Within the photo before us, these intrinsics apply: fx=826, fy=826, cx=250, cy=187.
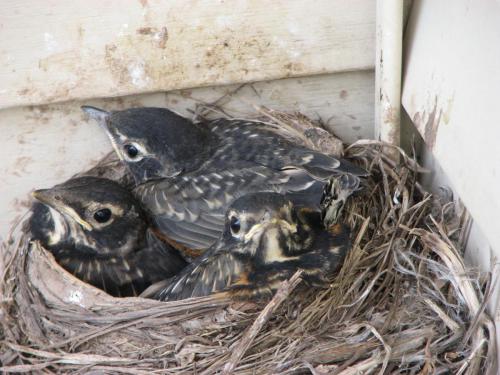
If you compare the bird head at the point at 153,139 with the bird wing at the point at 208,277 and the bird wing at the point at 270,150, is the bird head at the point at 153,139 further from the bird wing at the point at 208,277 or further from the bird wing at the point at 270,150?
the bird wing at the point at 208,277

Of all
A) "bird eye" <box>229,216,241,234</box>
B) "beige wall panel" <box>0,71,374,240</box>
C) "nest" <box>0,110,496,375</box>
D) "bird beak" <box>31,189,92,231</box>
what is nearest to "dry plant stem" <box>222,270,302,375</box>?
"nest" <box>0,110,496,375</box>

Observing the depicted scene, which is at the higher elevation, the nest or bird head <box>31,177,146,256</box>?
bird head <box>31,177,146,256</box>

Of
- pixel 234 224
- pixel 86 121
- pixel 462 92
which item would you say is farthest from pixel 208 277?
pixel 462 92

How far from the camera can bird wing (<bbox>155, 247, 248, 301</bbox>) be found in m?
2.41

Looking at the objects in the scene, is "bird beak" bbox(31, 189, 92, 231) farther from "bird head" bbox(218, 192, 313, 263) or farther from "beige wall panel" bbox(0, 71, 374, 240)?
"bird head" bbox(218, 192, 313, 263)

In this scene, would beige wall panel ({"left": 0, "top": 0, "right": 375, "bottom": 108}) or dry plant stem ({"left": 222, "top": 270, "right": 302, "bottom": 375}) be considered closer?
dry plant stem ({"left": 222, "top": 270, "right": 302, "bottom": 375})

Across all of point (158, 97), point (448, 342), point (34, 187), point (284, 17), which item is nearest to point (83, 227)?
point (34, 187)

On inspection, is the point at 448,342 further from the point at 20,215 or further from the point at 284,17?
the point at 20,215

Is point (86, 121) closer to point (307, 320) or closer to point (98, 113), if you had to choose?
point (98, 113)

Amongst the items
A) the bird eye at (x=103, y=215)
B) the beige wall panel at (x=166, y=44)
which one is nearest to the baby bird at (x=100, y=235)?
the bird eye at (x=103, y=215)

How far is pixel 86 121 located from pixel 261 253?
32.8 inches

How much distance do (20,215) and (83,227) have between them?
39cm

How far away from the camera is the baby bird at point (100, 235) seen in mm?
2596

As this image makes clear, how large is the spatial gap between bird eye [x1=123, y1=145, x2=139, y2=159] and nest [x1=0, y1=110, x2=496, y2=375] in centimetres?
46
